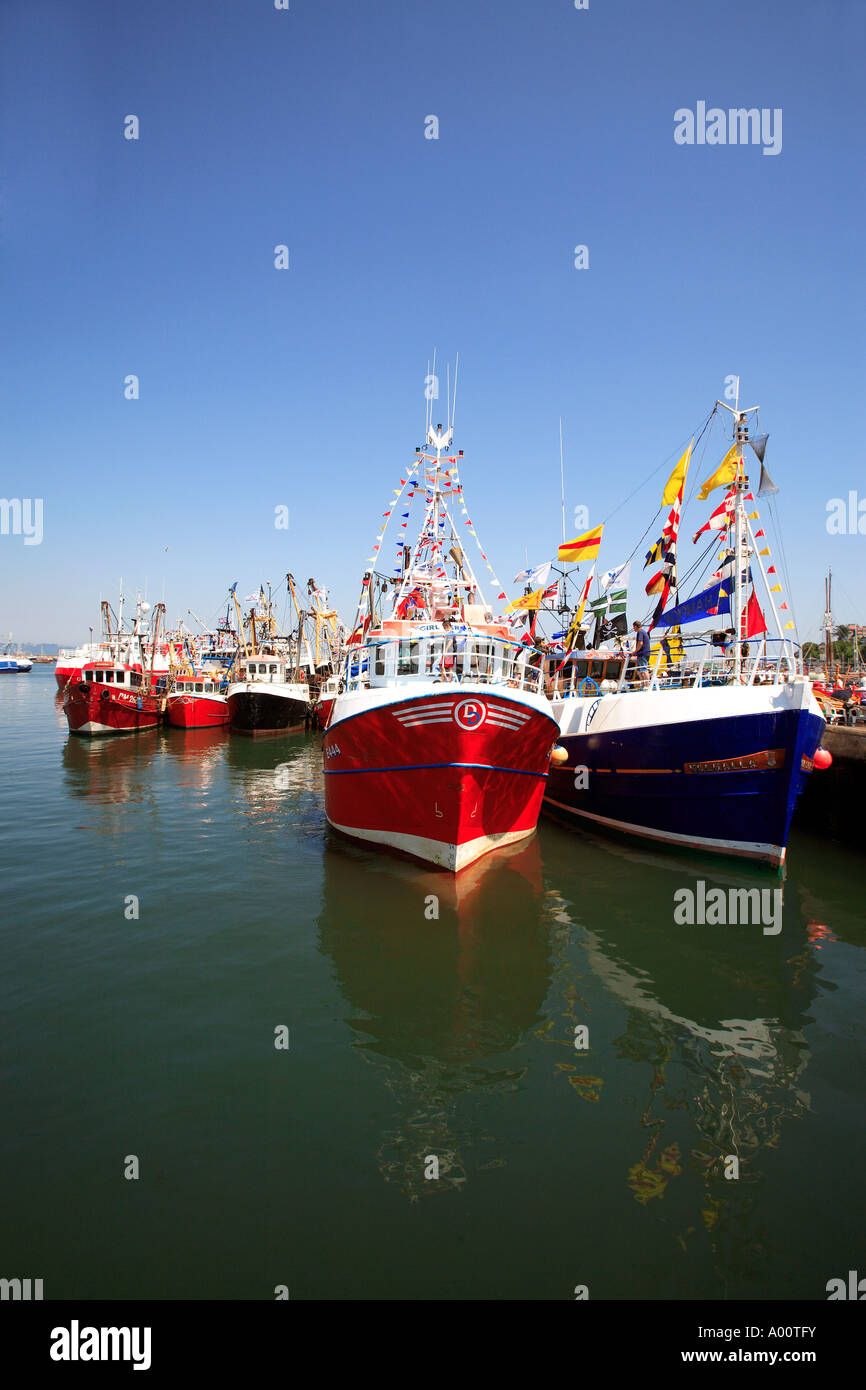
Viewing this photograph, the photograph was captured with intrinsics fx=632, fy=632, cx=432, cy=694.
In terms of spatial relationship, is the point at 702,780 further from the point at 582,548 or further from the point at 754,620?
the point at 582,548

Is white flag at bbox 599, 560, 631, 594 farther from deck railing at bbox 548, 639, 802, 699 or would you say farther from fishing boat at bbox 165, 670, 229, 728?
fishing boat at bbox 165, 670, 229, 728

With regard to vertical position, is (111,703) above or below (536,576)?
below

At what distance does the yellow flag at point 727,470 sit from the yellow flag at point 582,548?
4.45 meters

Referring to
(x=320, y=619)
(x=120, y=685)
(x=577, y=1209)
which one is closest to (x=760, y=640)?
(x=577, y=1209)

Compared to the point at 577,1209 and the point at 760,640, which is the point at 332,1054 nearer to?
the point at 577,1209

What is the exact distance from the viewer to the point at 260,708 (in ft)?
161

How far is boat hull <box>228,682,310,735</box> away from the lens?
4869 cm

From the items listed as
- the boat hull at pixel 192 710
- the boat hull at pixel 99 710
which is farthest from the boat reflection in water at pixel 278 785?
the boat hull at pixel 99 710

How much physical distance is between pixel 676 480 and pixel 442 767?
12.3 metres

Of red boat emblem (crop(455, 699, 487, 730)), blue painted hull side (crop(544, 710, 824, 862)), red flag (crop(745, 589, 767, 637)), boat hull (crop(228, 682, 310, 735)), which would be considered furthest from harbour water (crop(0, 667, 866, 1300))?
boat hull (crop(228, 682, 310, 735))

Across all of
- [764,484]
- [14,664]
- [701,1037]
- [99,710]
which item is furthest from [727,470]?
[14,664]
